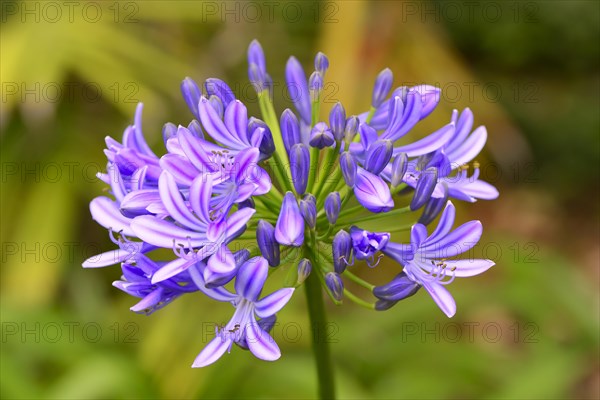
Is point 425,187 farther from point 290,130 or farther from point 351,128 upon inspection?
point 290,130

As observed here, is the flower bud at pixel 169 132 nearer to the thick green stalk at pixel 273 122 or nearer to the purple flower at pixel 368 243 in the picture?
the thick green stalk at pixel 273 122

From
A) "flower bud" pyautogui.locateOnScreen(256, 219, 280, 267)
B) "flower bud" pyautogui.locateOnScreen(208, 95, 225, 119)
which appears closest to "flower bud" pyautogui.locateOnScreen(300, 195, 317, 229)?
"flower bud" pyautogui.locateOnScreen(256, 219, 280, 267)

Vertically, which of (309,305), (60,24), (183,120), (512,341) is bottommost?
(512,341)

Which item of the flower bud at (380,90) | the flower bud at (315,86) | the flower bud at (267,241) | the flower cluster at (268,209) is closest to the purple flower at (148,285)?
the flower cluster at (268,209)

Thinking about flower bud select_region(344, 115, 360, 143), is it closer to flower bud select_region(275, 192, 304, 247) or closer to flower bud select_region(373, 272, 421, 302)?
flower bud select_region(275, 192, 304, 247)

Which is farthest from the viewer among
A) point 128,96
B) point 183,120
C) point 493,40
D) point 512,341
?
point 493,40

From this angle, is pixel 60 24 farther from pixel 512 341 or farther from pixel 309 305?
pixel 512 341

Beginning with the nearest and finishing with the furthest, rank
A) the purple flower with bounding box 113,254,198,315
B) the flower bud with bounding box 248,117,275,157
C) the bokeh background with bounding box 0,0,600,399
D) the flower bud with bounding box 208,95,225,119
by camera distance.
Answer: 1. the purple flower with bounding box 113,254,198,315
2. the flower bud with bounding box 248,117,275,157
3. the flower bud with bounding box 208,95,225,119
4. the bokeh background with bounding box 0,0,600,399

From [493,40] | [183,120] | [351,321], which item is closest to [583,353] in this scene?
[351,321]

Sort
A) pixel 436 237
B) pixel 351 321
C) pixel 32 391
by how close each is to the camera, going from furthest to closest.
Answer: pixel 351 321
pixel 32 391
pixel 436 237
